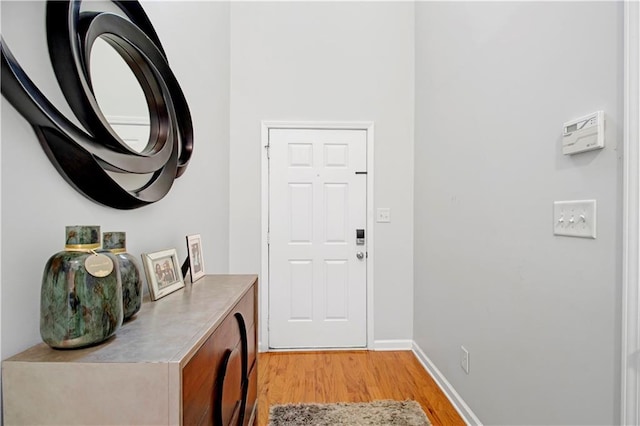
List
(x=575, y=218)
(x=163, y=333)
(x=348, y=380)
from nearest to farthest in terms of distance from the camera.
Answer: (x=163, y=333) → (x=575, y=218) → (x=348, y=380)

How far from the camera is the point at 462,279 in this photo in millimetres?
1883

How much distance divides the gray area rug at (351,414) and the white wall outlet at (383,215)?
1.38 meters

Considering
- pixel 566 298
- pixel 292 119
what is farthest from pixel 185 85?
pixel 566 298

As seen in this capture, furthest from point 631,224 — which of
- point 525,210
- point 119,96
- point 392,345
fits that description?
point 392,345

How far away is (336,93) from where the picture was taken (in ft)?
9.02

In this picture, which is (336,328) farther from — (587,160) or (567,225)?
(587,160)

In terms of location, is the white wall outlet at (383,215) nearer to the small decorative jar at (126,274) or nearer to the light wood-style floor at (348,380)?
the light wood-style floor at (348,380)

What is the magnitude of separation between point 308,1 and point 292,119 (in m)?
1.04

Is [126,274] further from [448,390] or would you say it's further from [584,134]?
[448,390]

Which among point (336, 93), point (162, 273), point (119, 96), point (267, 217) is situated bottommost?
point (162, 273)

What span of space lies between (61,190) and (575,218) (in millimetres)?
1612

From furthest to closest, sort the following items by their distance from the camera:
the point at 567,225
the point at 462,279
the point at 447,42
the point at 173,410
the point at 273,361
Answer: the point at 273,361 < the point at 447,42 < the point at 462,279 < the point at 567,225 < the point at 173,410

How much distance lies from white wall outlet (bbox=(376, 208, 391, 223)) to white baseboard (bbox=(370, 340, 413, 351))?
1.06 m

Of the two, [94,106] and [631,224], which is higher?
[94,106]
